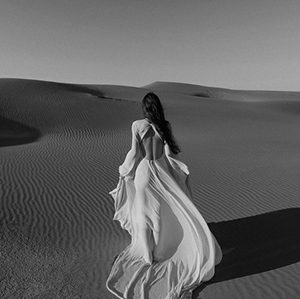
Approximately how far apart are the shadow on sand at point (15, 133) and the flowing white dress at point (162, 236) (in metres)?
14.2

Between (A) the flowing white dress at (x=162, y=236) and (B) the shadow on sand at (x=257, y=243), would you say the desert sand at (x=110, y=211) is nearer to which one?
(B) the shadow on sand at (x=257, y=243)

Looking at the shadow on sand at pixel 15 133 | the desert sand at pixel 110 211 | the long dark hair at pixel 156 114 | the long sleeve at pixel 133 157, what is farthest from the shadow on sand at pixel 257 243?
the shadow on sand at pixel 15 133

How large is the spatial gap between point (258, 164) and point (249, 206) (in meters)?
4.23

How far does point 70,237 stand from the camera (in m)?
5.13

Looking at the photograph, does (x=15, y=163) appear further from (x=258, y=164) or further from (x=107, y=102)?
(x=107, y=102)

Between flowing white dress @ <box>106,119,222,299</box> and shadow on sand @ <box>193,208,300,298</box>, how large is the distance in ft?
0.94

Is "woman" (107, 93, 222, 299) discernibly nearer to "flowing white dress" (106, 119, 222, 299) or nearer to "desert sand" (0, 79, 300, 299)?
"flowing white dress" (106, 119, 222, 299)

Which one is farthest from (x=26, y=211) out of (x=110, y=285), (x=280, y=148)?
(x=280, y=148)

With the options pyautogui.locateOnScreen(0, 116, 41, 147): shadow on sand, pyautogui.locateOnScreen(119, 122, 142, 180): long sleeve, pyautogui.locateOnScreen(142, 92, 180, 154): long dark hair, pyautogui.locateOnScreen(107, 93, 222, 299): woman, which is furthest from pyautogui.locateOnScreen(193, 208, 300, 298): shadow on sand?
pyautogui.locateOnScreen(0, 116, 41, 147): shadow on sand

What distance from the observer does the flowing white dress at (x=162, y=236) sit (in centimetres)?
352

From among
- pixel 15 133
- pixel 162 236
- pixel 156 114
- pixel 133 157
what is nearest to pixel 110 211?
pixel 162 236

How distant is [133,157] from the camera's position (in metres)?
3.78

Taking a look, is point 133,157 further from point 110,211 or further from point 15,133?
point 15,133

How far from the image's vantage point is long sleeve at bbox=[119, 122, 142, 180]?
3.71 m
